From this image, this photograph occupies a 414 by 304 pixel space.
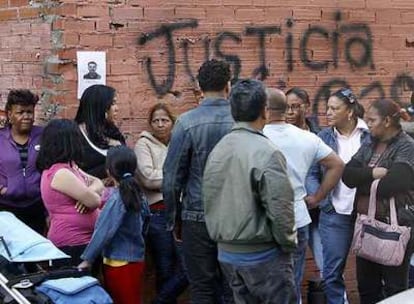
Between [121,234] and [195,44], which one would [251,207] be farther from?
[195,44]

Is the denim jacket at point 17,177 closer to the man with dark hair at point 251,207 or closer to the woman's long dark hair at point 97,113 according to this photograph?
the woman's long dark hair at point 97,113

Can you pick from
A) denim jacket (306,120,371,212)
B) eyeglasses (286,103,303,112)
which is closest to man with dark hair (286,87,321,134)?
eyeglasses (286,103,303,112)

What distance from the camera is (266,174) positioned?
15.8ft

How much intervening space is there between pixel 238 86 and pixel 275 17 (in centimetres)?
241

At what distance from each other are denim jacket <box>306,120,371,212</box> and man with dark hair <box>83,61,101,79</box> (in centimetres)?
184

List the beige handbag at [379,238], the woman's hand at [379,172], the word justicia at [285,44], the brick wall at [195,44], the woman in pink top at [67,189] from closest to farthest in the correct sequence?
the woman in pink top at [67,189] → the beige handbag at [379,238] → the woman's hand at [379,172] → the brick wall at [195,44] → the word justicia at [285,44]

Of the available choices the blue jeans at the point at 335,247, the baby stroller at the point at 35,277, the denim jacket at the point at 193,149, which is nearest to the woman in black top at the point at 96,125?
the denim jacket at the point at 193,149

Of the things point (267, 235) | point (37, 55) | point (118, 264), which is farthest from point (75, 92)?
point (267, 235)

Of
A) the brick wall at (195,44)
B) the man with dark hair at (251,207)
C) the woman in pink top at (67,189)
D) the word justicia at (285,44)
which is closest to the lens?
the man with dark hair at (251,207)

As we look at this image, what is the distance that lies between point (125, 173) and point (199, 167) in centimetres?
55

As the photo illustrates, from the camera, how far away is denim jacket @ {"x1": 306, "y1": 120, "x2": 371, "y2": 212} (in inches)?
261

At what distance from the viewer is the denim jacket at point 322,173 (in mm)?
6641

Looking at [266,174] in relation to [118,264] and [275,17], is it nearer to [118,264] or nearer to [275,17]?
[118,264]

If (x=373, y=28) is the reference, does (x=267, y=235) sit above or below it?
below
